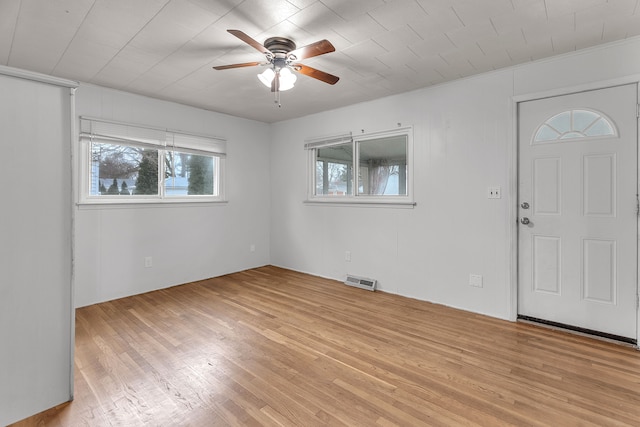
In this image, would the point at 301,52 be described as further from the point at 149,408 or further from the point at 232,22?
the point at 149,408

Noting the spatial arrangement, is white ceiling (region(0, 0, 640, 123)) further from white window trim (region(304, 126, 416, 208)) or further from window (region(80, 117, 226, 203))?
white window trim (region(304, 126, 416, 208))

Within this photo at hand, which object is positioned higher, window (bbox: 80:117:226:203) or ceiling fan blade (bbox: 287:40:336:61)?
ceiling fan blade (bbox: 287:40:336:61)

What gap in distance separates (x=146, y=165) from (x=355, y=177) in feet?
8.69

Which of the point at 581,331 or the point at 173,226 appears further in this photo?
the point at 173,226

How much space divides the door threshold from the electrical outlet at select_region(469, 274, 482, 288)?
0.43 meters

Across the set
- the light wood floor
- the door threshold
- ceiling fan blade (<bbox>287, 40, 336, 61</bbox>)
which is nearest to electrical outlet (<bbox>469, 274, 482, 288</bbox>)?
the light wood floor

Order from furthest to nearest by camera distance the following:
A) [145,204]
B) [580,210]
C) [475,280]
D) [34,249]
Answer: [145,204] → [475,280] → [580,210] → [34,249]

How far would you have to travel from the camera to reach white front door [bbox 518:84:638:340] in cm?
248

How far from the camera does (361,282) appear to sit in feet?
13.3

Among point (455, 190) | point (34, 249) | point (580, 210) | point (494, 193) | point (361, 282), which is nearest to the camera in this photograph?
point (34, 249)

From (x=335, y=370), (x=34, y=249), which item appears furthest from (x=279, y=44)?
(x=335, y=370)

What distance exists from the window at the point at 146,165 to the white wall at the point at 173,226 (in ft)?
0.39

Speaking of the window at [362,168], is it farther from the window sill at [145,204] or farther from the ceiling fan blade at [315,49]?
the ceiling fan blade at [315,49]

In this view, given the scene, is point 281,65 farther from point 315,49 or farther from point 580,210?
point 580,210
